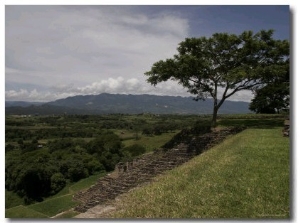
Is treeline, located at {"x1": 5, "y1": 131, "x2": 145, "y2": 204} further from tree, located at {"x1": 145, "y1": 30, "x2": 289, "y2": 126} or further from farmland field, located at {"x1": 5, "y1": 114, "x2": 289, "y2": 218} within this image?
tree, located at {"x1": 145, "y1": 30, "x2": 289, "y2": 126}

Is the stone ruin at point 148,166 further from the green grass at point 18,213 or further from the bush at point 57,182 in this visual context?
the bush at point 57,182

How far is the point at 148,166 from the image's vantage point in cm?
2050

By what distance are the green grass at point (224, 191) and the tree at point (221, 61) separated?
33.9 feet

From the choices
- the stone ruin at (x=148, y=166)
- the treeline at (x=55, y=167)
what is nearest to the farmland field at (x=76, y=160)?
the treeline at (x=55, y=167)

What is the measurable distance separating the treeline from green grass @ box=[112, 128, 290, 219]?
39.0 m

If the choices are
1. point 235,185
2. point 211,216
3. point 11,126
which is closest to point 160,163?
point 235,185

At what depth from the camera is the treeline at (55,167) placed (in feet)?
195

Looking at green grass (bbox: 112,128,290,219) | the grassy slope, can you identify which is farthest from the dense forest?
green grass (bbox: 112,128,290,219)

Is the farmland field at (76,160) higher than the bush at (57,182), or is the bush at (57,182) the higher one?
the farmland field at (76,160)

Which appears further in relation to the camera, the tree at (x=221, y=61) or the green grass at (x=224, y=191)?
the tree at (x=221, y=61)

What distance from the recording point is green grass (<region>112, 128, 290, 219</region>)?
976 cm

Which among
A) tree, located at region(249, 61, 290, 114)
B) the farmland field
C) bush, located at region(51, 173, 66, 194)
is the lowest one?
bush, located at region(51, 173, 66, 194)
